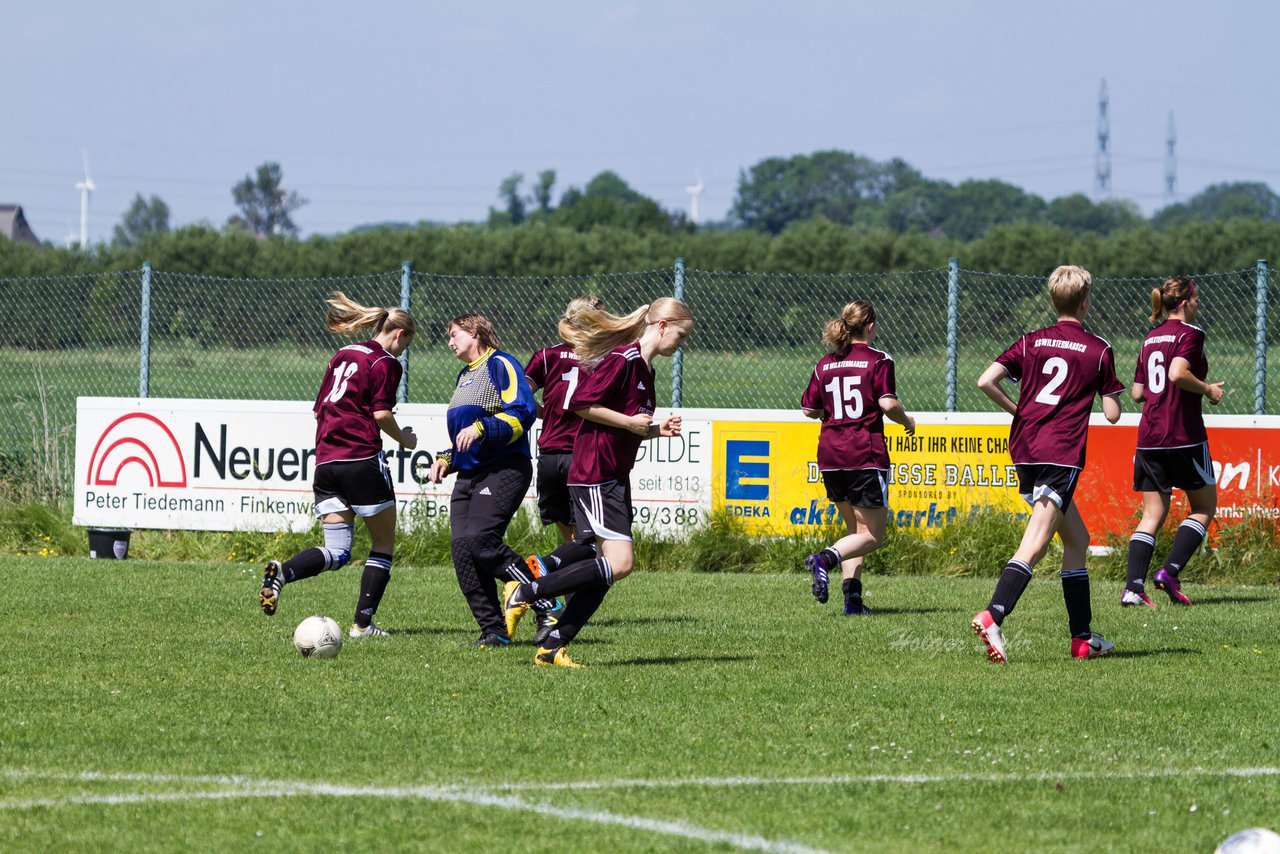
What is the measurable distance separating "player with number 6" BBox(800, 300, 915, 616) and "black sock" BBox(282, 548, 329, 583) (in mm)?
2876

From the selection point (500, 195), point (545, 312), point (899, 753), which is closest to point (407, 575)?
point (899, 753)

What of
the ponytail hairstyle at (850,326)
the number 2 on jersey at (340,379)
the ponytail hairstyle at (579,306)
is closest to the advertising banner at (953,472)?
the ponytail hairstyle at (850,326)

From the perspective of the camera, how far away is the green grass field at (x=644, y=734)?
4.43 m

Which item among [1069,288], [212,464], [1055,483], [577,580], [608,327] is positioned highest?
[1069,288]

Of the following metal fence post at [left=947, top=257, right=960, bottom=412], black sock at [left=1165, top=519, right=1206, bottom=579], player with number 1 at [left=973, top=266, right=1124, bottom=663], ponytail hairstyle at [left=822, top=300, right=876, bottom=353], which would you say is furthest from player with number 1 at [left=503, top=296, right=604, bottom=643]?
metal fence post at [left=947, top=257, right=960, bottom=412]

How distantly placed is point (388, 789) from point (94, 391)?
576 inches

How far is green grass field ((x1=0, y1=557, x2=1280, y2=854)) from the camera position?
174 inches

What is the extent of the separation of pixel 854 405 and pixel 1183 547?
7.48 feet

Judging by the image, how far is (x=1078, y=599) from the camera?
25.3 feet

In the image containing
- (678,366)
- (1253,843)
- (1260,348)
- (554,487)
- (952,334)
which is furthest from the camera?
(678,366)

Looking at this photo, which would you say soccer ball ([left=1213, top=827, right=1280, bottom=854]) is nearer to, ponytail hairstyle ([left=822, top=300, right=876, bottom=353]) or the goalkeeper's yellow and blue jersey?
the goalkeeper's yellow and blue jersey

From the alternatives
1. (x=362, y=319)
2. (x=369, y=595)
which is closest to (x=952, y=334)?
(x=362, y=319)

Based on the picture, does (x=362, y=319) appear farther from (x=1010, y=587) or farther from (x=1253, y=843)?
Answer: (x=1253, y=843)

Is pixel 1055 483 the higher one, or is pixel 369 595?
pixel 1055 483
